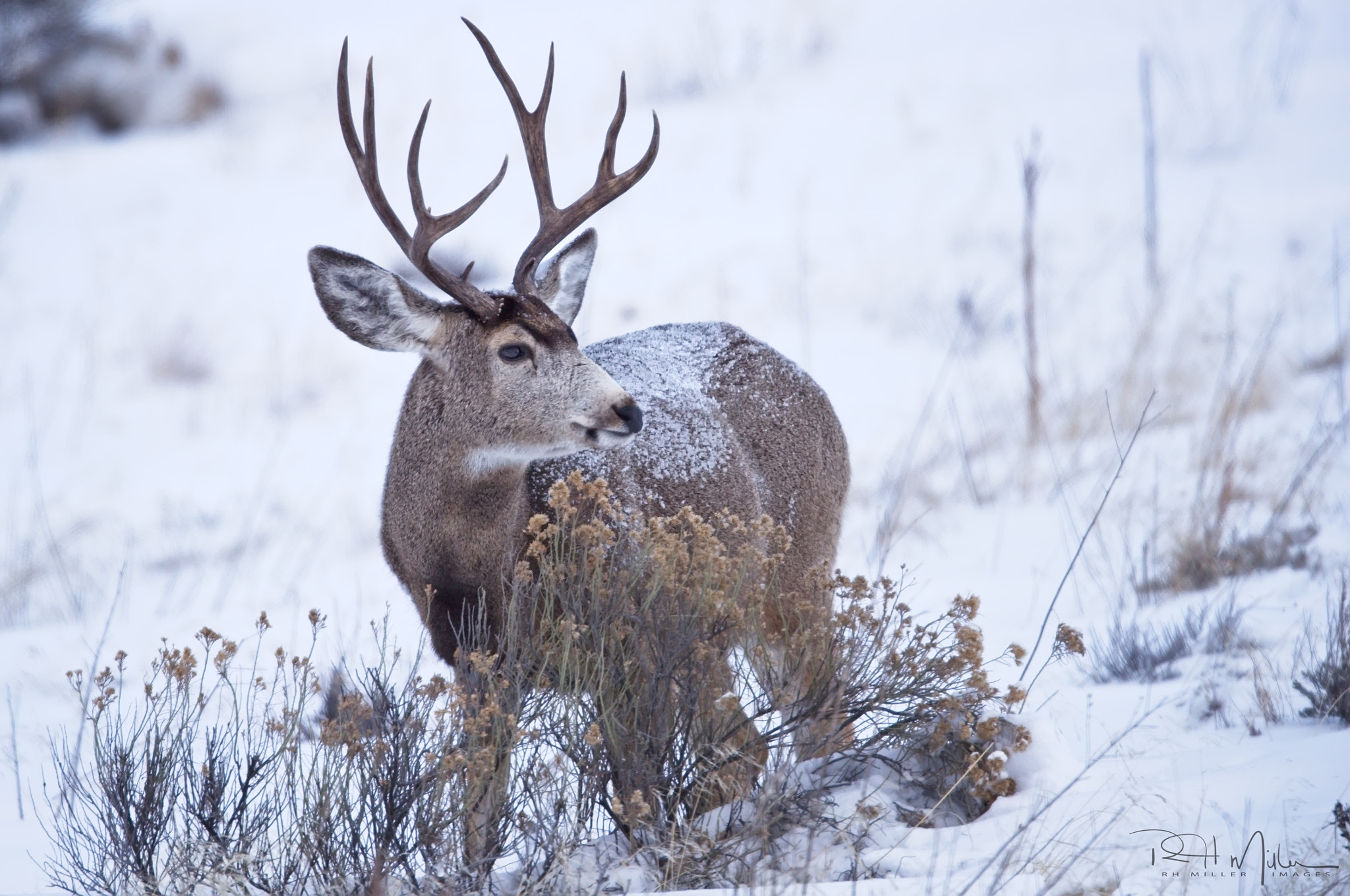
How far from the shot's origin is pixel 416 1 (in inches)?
960

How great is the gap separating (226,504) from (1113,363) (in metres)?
7.58

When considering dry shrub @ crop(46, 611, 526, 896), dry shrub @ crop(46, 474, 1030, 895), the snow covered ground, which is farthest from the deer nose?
the snow covered ground

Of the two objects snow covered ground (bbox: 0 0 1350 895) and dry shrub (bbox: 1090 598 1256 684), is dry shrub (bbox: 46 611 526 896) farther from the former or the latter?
dry shrub (bbox: 1090 598 1256 684)

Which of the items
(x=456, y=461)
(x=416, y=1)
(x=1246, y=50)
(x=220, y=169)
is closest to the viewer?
(x=456, y=461)

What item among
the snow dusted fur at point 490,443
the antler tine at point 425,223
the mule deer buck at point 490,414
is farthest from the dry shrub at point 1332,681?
the antler tine at point 425,223

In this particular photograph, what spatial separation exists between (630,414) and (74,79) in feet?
57.0

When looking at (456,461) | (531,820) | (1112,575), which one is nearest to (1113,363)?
(1112,575)

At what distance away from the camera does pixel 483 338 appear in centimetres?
405

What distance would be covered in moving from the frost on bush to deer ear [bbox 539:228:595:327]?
51.1 feet

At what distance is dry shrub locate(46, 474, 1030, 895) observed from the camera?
3053 millimetres

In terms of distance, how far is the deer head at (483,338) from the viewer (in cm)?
391

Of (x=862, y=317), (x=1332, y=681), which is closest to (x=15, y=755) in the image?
(x=1332, y=681)

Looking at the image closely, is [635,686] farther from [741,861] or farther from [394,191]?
[394,191]
